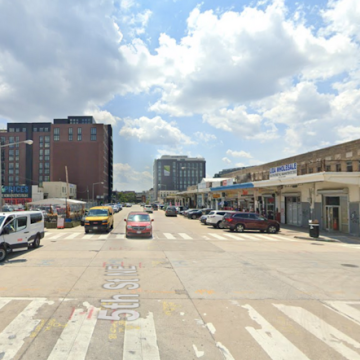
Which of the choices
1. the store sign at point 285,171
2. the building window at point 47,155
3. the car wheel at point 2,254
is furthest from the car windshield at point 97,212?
the building window at point 47,155

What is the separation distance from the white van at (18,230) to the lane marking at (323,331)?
1031 cm

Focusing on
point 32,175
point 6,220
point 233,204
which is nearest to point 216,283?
point 6,220

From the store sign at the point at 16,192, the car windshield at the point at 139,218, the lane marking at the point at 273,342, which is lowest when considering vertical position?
the lane marking at the point at 273,342

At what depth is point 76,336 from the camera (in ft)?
16.4

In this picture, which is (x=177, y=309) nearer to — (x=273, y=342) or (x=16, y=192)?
(x=273, y=342)

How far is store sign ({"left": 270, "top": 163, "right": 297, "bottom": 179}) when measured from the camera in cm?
2748

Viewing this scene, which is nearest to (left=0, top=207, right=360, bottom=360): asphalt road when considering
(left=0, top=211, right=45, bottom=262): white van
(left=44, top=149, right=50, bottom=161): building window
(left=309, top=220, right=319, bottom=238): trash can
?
(left=0, top=211, right=45, bottom=262): white van

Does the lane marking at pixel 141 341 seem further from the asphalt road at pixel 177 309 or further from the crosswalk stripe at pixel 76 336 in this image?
the crosswalk stripe at pixel 76 336

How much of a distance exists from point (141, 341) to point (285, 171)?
26.5 metres

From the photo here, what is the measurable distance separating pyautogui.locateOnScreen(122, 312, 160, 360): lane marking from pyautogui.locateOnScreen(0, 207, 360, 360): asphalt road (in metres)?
0.02

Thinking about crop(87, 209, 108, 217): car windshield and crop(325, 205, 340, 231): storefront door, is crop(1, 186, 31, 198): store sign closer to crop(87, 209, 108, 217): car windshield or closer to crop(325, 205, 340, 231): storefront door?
crop(87, 209, 108, 217): car windshield

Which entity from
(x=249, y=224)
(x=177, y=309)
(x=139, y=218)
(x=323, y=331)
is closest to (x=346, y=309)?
(x=323, y=331)

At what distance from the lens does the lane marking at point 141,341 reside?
4.41 m

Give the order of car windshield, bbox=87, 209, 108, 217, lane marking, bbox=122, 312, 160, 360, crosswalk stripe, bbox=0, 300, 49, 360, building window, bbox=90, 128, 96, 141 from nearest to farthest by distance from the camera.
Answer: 1. lane marking, bbox=122, 312, 160, 360
2. crosswalk stripe, bbox=0, 300, 49, 360
3. car windshield, bbox=87, 209, 108, 217
4. building window, bbox=90, 128, 96, 141
